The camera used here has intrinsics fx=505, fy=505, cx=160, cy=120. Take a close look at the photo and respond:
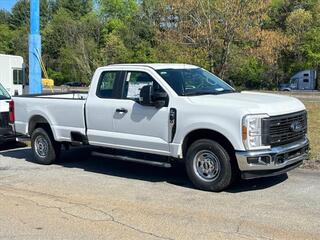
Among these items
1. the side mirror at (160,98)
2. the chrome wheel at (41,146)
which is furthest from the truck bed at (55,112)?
the side mirror at (160,98)

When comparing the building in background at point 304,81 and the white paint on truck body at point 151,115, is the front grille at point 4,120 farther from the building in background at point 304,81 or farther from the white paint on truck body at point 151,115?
the building in background at point 304,81

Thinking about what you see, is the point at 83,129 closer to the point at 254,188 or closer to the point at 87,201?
the point at 87,201

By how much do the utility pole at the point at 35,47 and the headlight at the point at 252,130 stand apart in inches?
463

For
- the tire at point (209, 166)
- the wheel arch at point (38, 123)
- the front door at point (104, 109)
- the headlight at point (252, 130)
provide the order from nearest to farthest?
the headlight at point (252, 130), the tire at point (209, 166), the front door at point (104, 109), the wheel arch at point (38, 123)

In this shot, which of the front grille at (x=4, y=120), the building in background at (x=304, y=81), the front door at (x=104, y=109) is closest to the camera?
the front door at (x=104, y=109)

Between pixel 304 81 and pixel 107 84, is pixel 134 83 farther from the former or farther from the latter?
pixel 304 81

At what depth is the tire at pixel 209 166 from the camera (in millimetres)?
7285

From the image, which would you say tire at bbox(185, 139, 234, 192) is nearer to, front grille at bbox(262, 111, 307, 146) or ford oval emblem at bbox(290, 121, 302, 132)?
front grille at bbox(262, 111, 307, 146)

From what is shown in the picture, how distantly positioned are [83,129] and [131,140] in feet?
3.93

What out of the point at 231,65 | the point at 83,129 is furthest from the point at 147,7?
the point at 83,129

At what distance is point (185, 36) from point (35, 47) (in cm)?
806

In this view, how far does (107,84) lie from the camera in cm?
889

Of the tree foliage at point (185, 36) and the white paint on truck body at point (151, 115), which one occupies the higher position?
the tree foliage at point (185, 36)

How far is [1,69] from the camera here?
22406 millimetres
